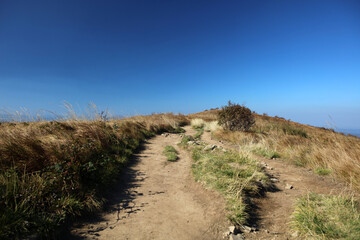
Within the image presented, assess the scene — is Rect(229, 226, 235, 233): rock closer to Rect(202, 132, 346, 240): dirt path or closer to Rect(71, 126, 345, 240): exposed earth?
Rect(71, 126, 345, 240): exposed earth

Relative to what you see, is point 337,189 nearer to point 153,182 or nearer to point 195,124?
point 153,182

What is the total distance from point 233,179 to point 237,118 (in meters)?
8.08

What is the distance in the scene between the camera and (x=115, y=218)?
3.10 m

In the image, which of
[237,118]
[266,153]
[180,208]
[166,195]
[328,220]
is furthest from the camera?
[237,118]

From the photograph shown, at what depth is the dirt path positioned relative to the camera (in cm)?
282

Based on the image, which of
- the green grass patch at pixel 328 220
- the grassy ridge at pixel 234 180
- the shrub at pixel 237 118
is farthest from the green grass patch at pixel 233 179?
the shrub at pixel 237 118

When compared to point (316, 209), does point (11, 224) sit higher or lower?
higher

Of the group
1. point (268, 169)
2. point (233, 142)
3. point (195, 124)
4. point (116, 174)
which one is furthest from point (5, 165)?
point (195, 124)

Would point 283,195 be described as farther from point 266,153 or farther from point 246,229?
point 266,153

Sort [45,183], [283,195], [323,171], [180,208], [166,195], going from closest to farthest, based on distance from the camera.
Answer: [45,183] → [180,208] → [283,195] → [166,195] → [323,171]

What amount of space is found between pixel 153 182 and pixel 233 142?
6.41 m

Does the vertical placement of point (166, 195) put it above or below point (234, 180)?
below

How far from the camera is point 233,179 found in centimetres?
404

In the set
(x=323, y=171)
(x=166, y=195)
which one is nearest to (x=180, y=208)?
(x=166, y=195)
